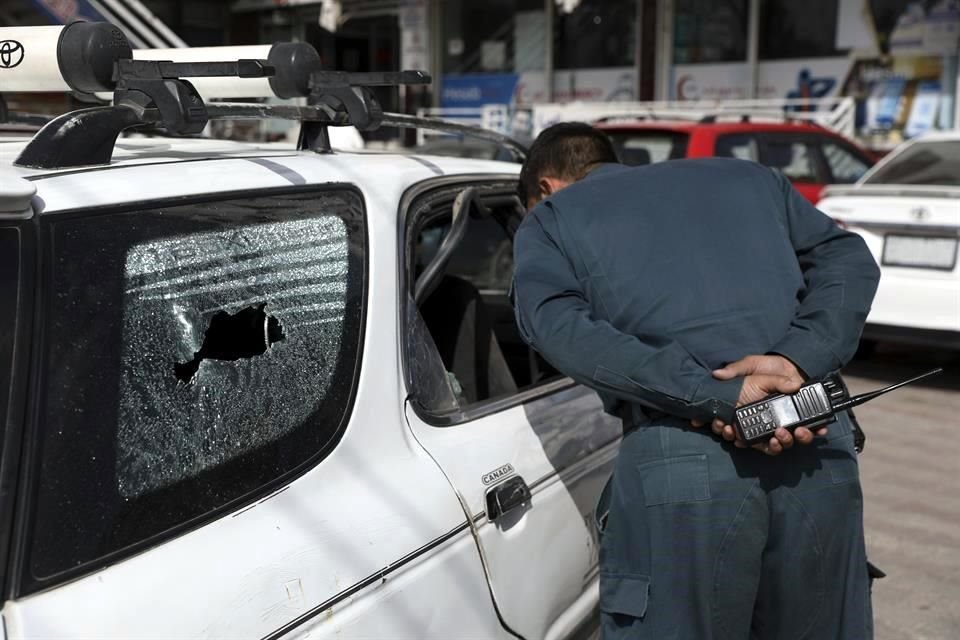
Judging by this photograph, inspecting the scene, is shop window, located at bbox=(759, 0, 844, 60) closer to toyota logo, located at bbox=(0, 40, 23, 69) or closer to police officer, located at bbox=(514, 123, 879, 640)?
police officer, located at bbox=(514, 123, 879, 640)

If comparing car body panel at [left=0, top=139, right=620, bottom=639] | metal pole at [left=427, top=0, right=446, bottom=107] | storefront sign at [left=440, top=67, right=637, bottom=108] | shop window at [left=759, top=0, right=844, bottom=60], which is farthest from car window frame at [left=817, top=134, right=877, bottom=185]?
metal pole at [left=427, top=0, right=446, bottom=107]

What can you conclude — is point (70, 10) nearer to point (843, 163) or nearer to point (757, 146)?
point (757, 146)

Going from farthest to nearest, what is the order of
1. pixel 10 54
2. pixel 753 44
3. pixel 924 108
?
pixel 753 44 < pixel 924 108 < pixel 10 54

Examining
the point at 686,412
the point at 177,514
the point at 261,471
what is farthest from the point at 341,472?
the point at 686,412

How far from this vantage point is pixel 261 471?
1665 millimetres

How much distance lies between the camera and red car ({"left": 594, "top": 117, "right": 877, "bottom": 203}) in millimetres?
7457

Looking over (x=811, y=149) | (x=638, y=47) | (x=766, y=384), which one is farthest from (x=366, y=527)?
(x=638, y=47)

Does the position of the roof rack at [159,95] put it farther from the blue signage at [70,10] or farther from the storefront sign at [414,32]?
the storefront sign at [414,32]

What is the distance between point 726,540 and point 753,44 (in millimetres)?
13001

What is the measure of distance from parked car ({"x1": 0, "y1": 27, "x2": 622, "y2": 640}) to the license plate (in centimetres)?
467

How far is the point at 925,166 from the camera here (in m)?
7.11

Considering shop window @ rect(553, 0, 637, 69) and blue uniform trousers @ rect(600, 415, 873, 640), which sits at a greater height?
shop window @ rect(553, 0, 637, 69)

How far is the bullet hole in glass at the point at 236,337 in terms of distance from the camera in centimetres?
164

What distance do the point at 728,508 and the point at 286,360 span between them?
0.93m
